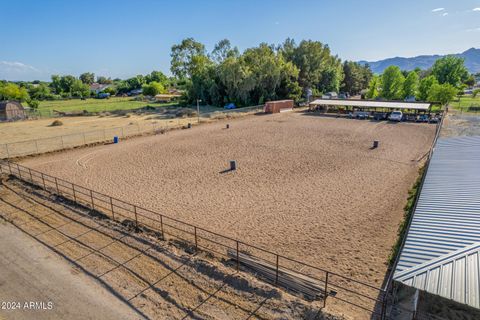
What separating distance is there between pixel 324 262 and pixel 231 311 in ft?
14.0

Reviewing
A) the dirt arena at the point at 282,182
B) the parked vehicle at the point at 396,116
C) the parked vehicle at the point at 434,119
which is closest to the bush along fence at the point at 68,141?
the dirt arena at the point at 282,182

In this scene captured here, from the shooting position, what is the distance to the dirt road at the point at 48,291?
27.6ft

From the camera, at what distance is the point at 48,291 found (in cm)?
928

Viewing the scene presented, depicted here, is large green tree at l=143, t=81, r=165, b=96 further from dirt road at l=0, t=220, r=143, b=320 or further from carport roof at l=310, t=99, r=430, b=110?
dirt road at l=0, t=220, r=143, b=320

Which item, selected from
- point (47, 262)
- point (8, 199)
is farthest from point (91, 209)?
point (8, 199)

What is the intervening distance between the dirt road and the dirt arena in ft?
17.6

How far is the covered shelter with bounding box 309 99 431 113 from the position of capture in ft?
133

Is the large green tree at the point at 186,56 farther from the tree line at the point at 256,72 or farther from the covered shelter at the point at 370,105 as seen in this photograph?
the covered shelter at the point at 370,105

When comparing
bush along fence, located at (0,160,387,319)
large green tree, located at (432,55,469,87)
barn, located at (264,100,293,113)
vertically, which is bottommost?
bush along fence, located at (0,160,387,319)

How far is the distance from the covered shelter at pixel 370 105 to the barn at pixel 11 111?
174 feet

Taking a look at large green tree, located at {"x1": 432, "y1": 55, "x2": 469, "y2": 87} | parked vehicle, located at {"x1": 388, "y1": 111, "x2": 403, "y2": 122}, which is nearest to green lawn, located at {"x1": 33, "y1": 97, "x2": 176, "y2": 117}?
parked vehicle, located at {"x1": 388, "y1": 111, "x2": 403, "y2": 122}

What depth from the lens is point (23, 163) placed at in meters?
24.2

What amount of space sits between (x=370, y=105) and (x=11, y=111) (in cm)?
6065

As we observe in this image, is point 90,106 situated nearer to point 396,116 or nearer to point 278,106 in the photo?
point 278,106
